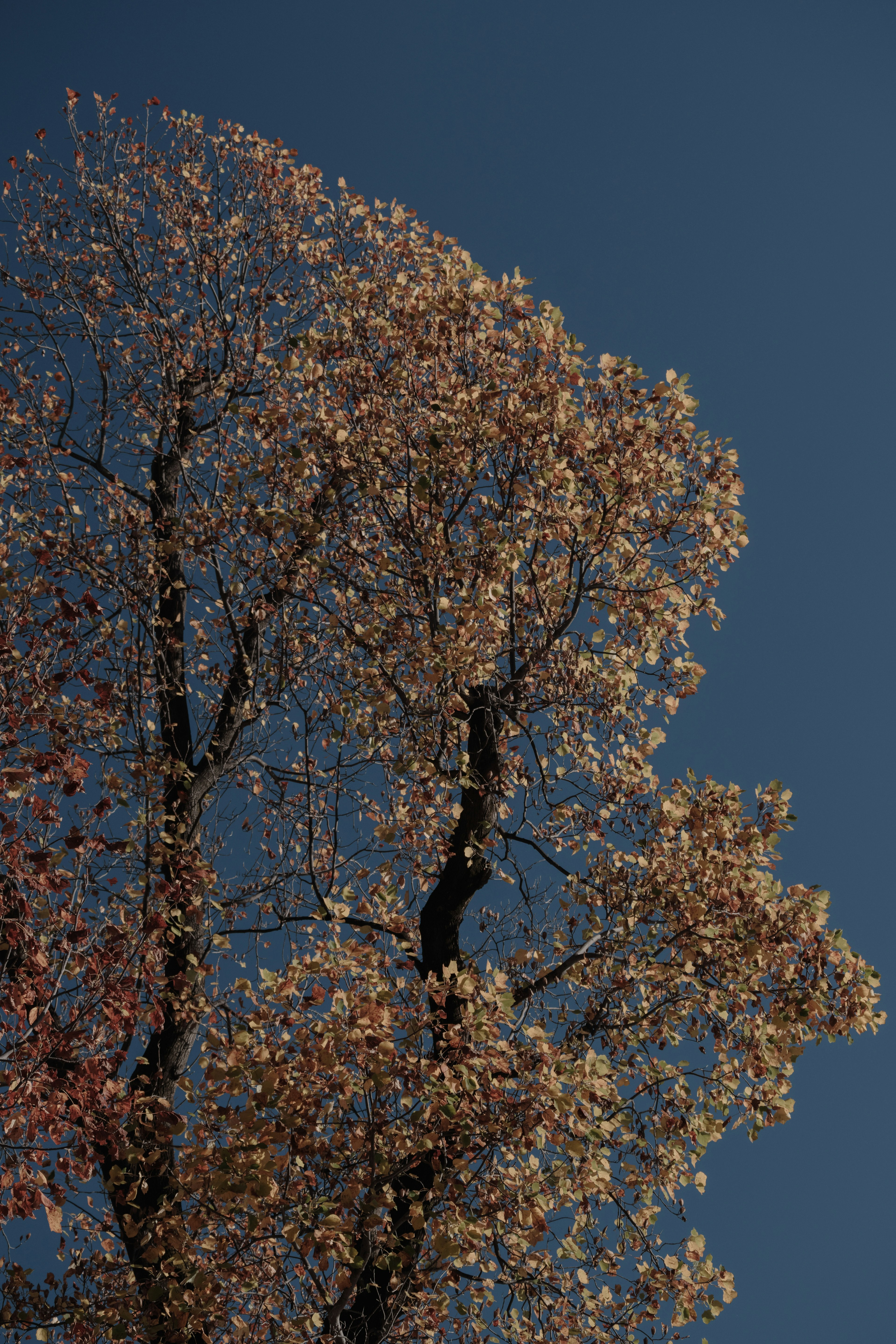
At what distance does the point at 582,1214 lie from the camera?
363 inches

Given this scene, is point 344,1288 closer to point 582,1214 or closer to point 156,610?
point 582,1214

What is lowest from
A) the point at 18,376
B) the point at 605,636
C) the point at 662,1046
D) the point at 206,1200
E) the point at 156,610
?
the point at 206,1200

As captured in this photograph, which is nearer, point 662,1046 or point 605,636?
point 662,1046

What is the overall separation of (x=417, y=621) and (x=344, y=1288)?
20.4 feet

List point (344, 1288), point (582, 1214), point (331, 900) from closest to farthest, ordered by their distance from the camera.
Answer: point (344, 1288) < point (331, 900) < point (582, 1214)

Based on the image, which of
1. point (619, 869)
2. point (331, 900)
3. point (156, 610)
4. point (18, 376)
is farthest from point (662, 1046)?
point (18, 376)

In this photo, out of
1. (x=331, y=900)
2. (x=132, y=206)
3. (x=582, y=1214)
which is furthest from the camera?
(x=132, y=206)

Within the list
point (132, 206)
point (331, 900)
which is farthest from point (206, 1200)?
point (132, 206)

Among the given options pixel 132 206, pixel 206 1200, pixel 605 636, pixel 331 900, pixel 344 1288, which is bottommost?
pixel 344 1288

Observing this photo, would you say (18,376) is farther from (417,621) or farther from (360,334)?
(417,621)

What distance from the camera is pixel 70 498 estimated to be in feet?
33.9

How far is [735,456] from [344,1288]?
27.7 feet

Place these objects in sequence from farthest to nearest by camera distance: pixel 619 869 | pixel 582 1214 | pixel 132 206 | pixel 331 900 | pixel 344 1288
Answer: pixel 132 206
pixel 619 869
pixel 582 1214
pixel 331 900
pixel 344 1288

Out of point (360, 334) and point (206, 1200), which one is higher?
point (360, 334)
